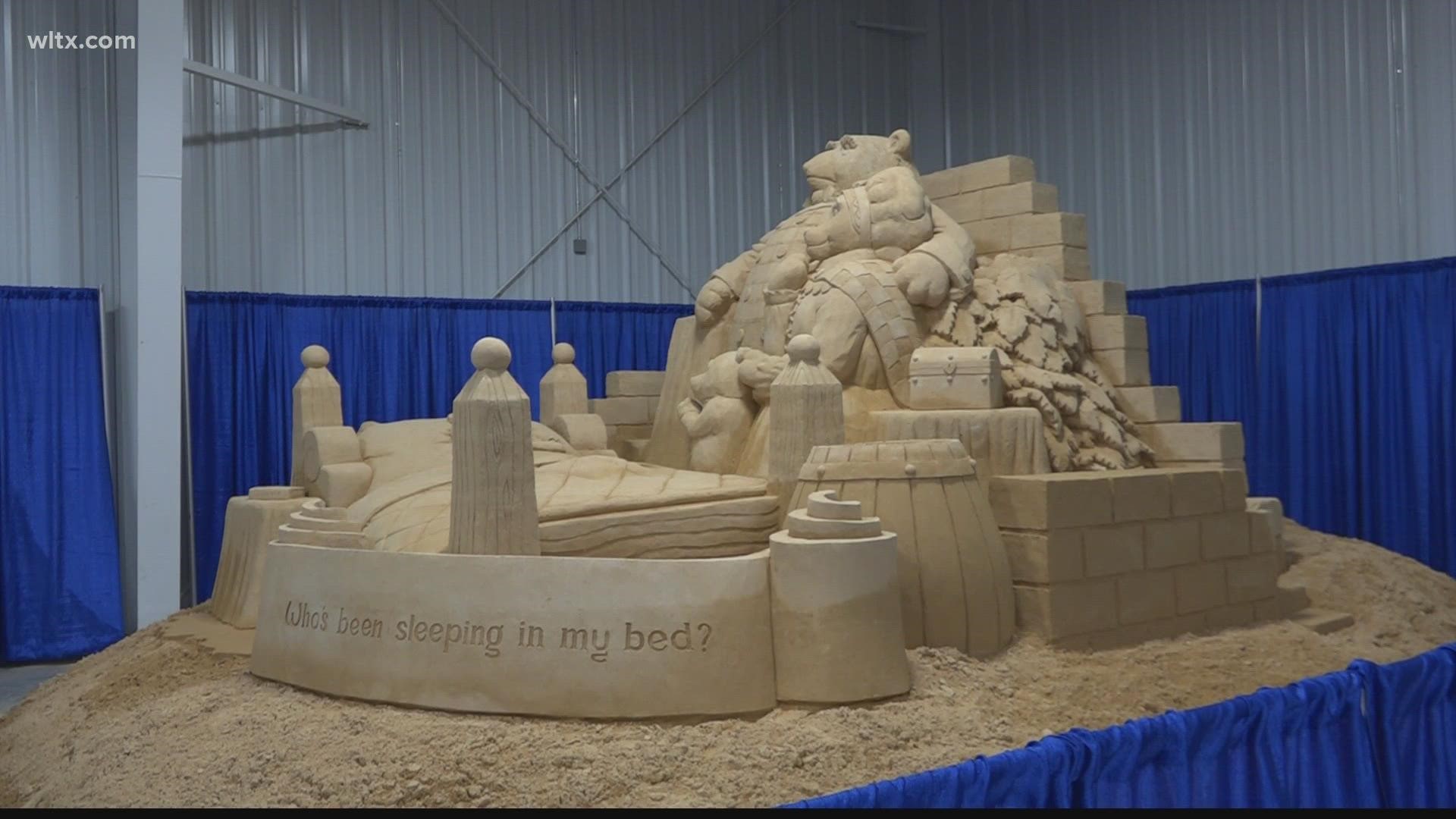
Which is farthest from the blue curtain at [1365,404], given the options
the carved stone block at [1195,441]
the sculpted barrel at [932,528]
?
the sculpted barrel at [932,528]

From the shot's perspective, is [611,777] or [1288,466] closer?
[611,777]

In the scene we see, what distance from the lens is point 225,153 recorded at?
10586 mm

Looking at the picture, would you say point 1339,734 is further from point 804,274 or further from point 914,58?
point 914,58

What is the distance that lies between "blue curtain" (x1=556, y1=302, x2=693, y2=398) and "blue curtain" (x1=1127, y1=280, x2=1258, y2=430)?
440cm

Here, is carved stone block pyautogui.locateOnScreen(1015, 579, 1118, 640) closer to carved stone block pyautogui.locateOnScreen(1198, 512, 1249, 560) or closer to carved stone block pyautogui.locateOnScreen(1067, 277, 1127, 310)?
carved stone block pyautogui.locateOnScreen(1198, 512, 1249, 560)

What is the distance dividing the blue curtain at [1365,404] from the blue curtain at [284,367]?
642cm

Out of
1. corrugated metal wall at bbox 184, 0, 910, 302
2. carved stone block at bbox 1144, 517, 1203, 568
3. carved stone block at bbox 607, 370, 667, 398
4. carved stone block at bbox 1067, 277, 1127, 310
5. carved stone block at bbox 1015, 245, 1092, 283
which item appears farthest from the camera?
corrugated metal wall at bbox 184, 0, 910, 302

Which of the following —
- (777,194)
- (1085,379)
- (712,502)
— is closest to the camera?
(712,502)

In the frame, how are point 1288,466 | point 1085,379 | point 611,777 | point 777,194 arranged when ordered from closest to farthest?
point 611,777, point 1085,379, point 1288,466, point 777,194

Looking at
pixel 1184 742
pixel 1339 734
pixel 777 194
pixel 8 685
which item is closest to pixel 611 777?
pixel 1184 742

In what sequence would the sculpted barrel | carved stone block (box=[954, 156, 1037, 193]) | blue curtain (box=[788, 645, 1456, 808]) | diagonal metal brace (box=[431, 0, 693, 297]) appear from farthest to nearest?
diagonal metal brace (box=[431, 0, 693, 297]), carved stone block (box=[954, 156, 1037, 193]), the sculpted barrel, blue curtain (box=[788, 645, 1456, 808])

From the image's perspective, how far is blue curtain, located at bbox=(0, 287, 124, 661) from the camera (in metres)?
9.73

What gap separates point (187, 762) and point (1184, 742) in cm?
381

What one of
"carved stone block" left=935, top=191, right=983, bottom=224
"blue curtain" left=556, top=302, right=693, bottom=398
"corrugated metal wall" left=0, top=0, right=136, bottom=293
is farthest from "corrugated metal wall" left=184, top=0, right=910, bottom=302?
"carved stone block" left=935, top=191, right=983, bottom=224
